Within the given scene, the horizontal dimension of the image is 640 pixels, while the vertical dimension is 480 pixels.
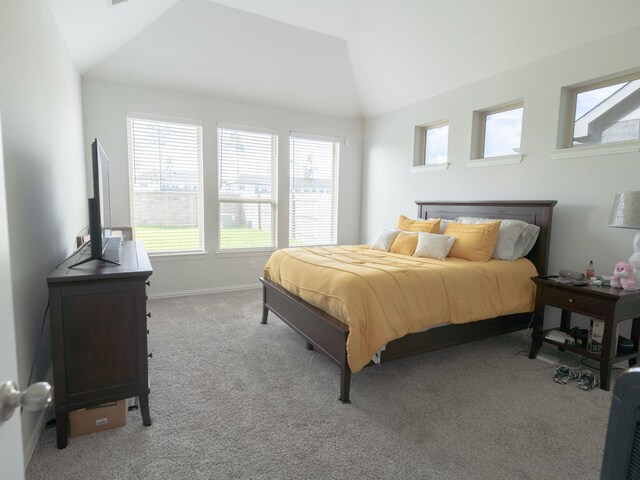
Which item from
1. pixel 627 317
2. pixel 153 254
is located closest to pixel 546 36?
pixel 627 317

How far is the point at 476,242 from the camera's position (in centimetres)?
322

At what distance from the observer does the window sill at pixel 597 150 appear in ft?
8.88

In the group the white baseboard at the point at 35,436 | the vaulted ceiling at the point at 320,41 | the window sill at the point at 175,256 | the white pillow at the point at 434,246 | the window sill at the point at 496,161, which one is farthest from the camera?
the window sill at the point at 175,256

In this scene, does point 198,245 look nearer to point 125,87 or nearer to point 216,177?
point 216,177

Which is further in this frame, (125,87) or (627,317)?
(125,87)

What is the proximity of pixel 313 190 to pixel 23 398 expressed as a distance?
503 centimetres

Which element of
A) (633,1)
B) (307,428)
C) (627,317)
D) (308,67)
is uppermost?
(308,67)

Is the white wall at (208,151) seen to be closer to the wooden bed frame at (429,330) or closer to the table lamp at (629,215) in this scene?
the wooden bed frame at (429,330)

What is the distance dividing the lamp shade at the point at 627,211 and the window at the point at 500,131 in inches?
48.4

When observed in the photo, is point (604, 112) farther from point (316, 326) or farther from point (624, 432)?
point (624, 432)

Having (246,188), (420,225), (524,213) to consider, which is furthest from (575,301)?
(246,188)

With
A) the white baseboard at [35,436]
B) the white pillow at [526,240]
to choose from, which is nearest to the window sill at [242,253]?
the white baseboard at [35,436]

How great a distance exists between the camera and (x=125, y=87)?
4.13 meters

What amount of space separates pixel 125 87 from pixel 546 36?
4.41m
